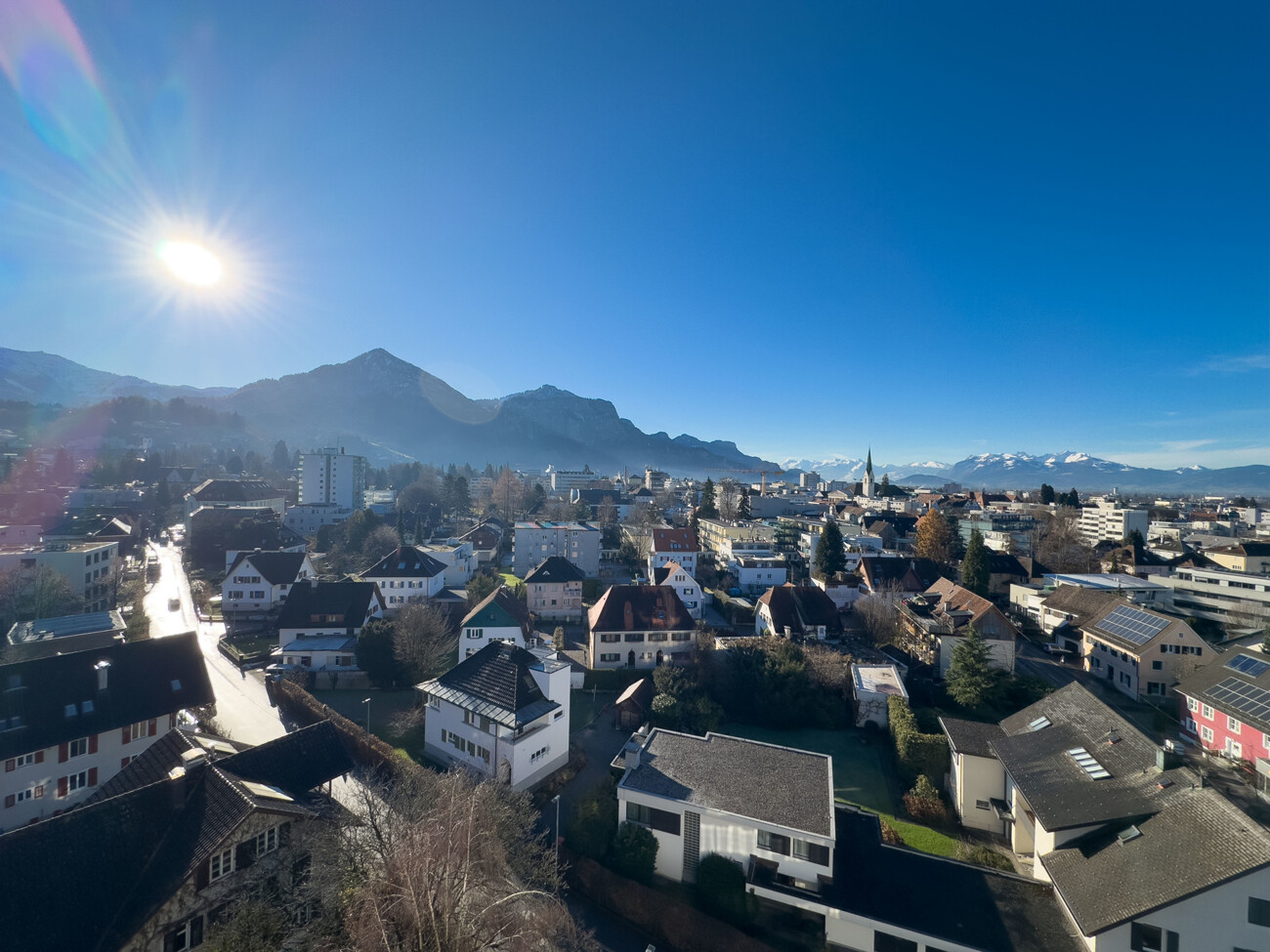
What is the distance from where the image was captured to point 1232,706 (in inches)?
922

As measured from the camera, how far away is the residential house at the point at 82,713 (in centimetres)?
1812

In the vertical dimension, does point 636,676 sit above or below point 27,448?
below

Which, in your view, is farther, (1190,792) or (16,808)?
(16,808)

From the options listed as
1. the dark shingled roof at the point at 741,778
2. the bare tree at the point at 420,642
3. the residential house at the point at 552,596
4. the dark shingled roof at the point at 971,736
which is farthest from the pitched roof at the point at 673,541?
the dark shingled roof at the point at 741,778

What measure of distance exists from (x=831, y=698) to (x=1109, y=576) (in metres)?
35.4

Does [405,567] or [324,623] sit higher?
[405,567]

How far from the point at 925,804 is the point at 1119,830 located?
671cm

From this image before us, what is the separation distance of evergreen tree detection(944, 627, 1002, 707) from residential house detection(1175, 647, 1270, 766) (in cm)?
840

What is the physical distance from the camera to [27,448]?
351ft

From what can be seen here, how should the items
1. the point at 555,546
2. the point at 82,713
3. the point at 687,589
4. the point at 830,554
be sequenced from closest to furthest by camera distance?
the point at 82,713
the point at 687,589
the point at 830,554
the point at 555,546

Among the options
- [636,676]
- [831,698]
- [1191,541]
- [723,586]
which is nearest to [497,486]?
[723,586]

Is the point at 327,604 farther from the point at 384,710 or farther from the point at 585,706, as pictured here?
the point at 585,706

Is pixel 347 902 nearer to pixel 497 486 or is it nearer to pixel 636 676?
pixel 636 676

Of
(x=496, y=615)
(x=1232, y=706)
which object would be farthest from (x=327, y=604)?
(x=1232, y=706)
